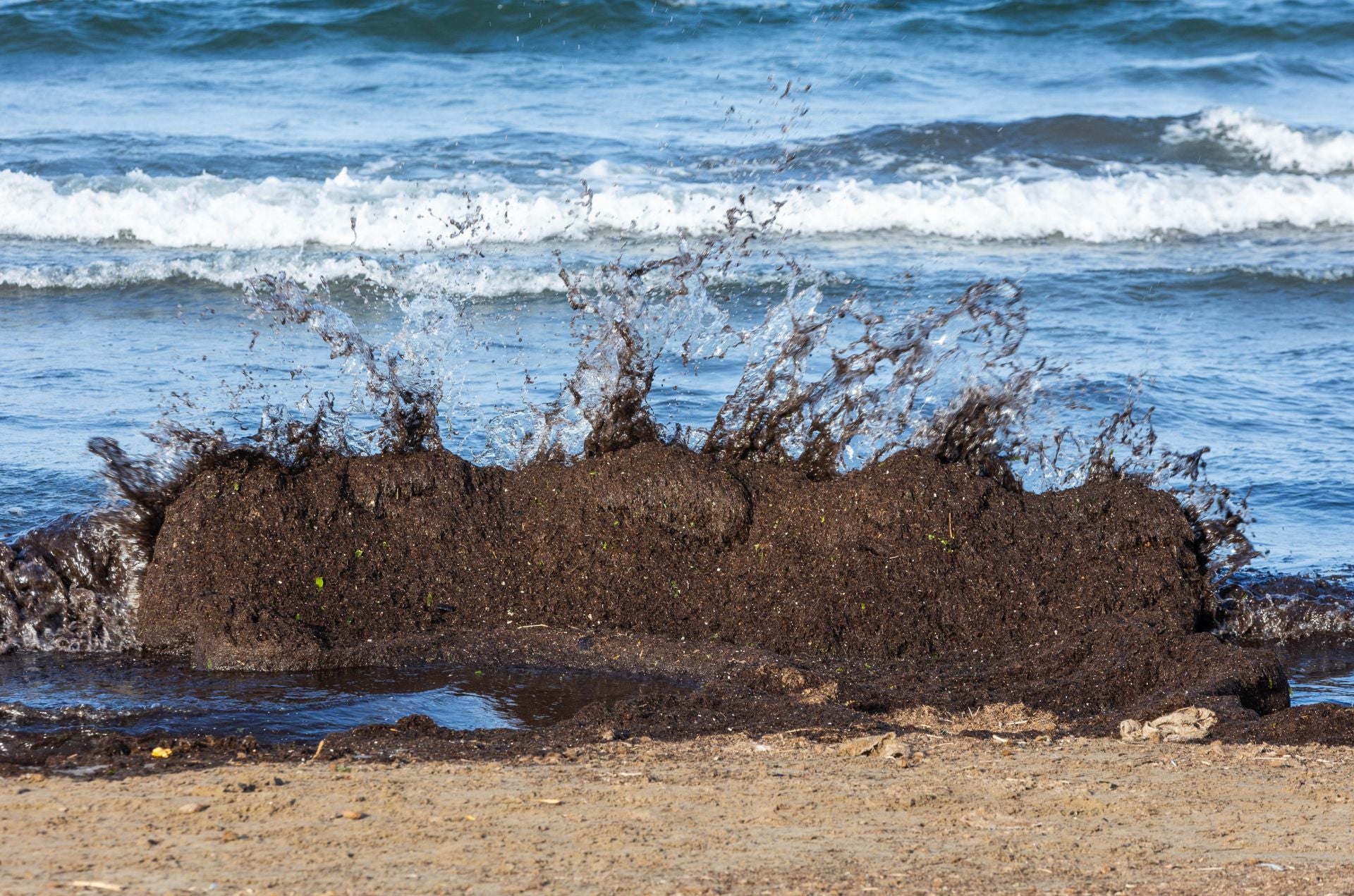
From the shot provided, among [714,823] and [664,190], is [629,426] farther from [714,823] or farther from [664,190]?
[664,190]

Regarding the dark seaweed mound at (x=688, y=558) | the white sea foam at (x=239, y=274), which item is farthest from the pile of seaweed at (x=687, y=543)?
the white sea foam at (x=239, y=274)

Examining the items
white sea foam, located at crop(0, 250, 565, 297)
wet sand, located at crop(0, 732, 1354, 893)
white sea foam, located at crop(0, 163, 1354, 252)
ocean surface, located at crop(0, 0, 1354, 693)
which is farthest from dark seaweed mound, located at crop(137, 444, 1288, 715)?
white sea foam, located at crop(0, 163, 1354, 252)

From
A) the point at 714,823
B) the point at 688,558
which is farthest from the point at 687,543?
the point at 714,823

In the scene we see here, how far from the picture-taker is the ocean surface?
306 inches

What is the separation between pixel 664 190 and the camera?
522 inches

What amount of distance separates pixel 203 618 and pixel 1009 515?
9.82 feet

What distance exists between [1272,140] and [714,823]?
1439 centimetres

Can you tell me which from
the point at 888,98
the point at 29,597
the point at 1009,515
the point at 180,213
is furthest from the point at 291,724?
the point at 888,98

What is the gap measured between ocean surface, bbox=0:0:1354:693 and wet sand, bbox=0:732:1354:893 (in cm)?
244

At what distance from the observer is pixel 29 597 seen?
17.2 ft

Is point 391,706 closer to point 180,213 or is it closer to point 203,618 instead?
point 203,618

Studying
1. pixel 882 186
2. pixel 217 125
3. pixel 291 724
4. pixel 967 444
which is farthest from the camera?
pixel 217 125

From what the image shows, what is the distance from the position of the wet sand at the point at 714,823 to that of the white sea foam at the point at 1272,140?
12693 millimetres

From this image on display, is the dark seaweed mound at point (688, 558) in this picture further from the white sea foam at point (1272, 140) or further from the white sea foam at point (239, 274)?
the white sea foam at point (1272, 140)
